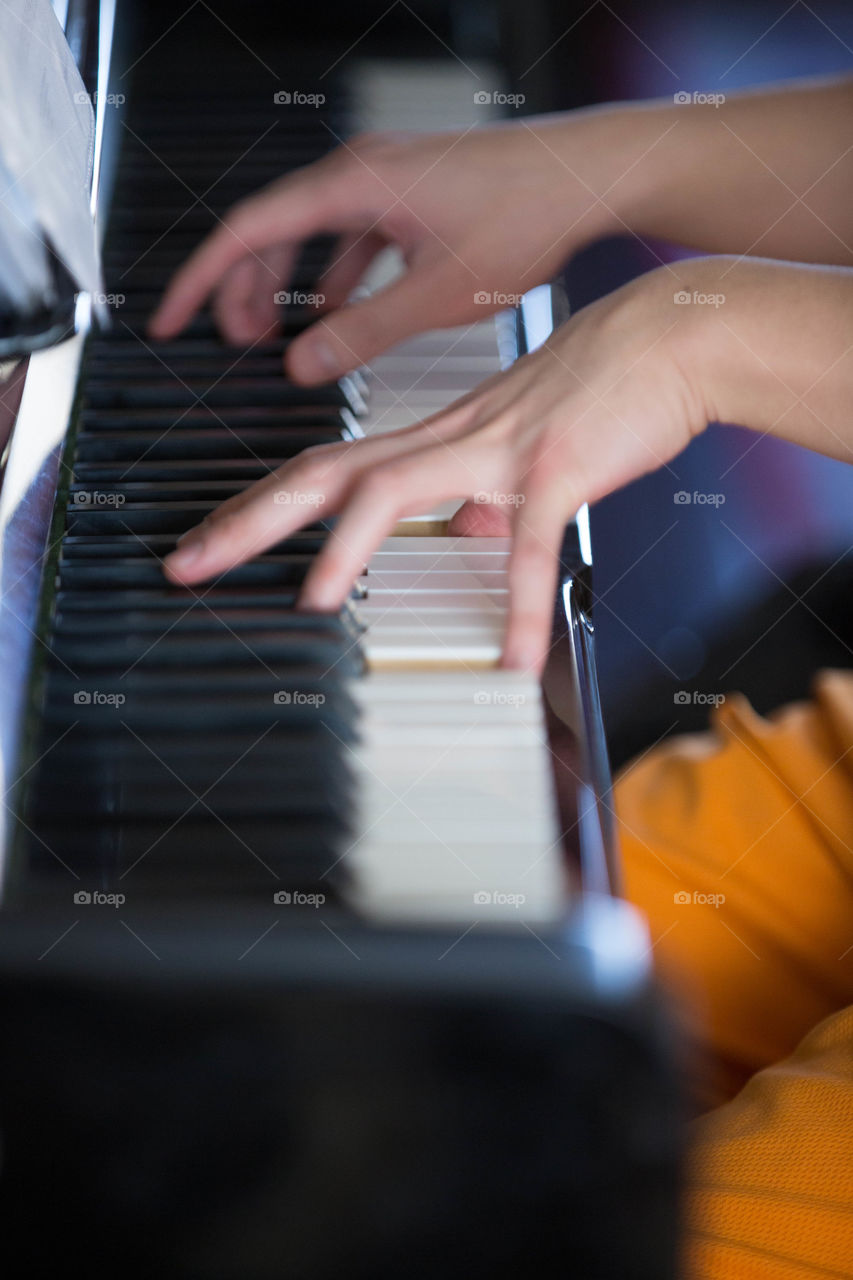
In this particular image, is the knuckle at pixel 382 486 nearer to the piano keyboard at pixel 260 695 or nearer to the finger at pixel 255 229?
the piano keyboard at pixel 260 695

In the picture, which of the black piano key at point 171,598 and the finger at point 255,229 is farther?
the finger at point 255,229

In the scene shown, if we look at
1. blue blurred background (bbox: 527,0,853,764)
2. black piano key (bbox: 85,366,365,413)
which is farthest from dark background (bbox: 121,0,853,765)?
black piano key (bbox: 85,366,365,413)

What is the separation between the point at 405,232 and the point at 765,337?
0.75 feet

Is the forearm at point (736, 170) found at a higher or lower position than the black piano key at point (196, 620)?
higher

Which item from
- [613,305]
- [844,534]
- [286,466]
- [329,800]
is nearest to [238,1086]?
[329,800]

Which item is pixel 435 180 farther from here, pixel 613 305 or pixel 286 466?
pixel 286 466

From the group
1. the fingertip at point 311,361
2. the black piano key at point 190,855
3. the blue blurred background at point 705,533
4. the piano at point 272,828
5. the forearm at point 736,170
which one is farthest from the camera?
the blue blurred background at point 705,533

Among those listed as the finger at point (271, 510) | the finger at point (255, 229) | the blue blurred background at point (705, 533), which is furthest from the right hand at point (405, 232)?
the blue blurred background at point (705, 533)

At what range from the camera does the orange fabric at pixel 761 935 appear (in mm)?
492

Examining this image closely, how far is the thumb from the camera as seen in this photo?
0.61m

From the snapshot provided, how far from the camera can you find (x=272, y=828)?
16.3 inches

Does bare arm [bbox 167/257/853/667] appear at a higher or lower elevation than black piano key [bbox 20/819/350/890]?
higher

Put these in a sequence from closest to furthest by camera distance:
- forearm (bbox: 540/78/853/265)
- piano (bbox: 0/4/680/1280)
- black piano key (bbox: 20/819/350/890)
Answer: piano (bbox: 0/4/680/1280) → black piano key (bbox: 20/819/350/890) → forearm (bbox: 540/78/853/265)

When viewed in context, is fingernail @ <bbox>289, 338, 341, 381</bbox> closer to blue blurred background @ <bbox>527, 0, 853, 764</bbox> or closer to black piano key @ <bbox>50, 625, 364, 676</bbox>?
black piano key @ <bbox>50, 625, 364, 676</bbox>
